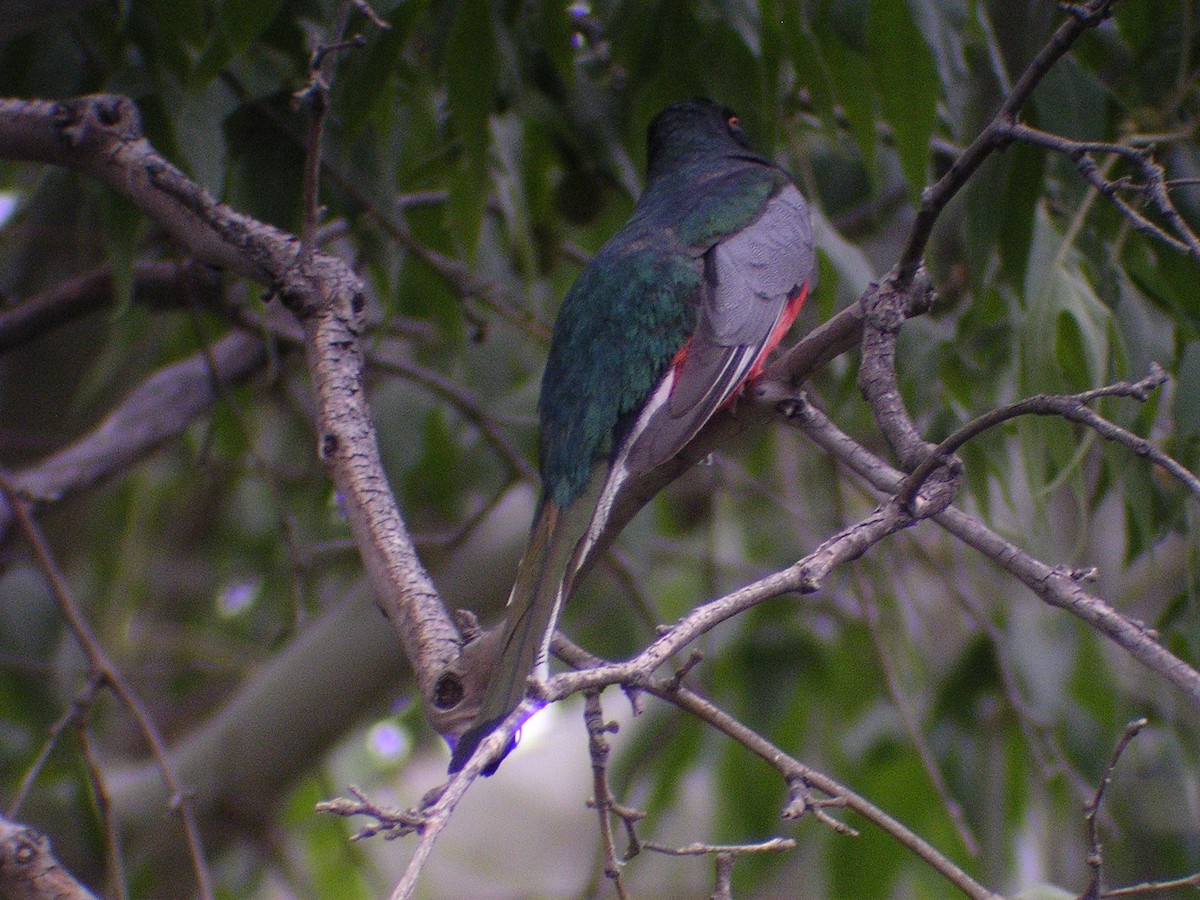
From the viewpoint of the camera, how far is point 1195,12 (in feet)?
9.87

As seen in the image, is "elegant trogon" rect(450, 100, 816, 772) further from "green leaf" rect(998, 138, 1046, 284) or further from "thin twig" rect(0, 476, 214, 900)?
"thin twig" rect(0, 476, 214, 900)

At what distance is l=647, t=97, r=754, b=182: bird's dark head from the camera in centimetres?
362

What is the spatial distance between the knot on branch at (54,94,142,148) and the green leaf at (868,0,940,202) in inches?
57.5

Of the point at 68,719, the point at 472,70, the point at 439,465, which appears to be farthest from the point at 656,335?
the point at 439,465

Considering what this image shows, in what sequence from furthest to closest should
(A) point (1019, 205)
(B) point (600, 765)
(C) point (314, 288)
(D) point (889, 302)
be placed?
(A) point (1019, 205) → (C) point (314, 288) → (D) point (889, 302) → (B) point (600, 765)

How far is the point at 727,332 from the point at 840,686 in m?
2.79

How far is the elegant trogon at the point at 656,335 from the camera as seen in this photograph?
7.63 ft

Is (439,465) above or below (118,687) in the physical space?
above

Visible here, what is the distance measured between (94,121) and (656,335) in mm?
1223

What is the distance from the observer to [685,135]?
144 inches

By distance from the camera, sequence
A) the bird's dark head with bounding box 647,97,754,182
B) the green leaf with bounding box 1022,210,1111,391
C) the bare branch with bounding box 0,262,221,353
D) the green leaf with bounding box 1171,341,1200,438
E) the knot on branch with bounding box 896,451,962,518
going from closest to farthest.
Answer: the knot on branch with bounding box 896,451,962,518, the green leaf with bounding box 1022,210,1111,391, the green leaf with bounding box 1171,341,1200,438, the bare branch with bounding box 0,262,221,353, the bird's dark head with bounding box 647,97,754,182

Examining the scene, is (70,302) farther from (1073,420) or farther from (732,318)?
(1073,420)

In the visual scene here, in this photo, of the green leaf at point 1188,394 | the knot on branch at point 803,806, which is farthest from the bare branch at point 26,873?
the green leaf at point 1188,394

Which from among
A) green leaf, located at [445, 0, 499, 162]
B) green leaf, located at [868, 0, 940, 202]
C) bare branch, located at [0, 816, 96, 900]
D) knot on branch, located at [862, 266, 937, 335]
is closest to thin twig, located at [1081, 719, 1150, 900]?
knot on branch, located at [862, 266, 937, 335]
